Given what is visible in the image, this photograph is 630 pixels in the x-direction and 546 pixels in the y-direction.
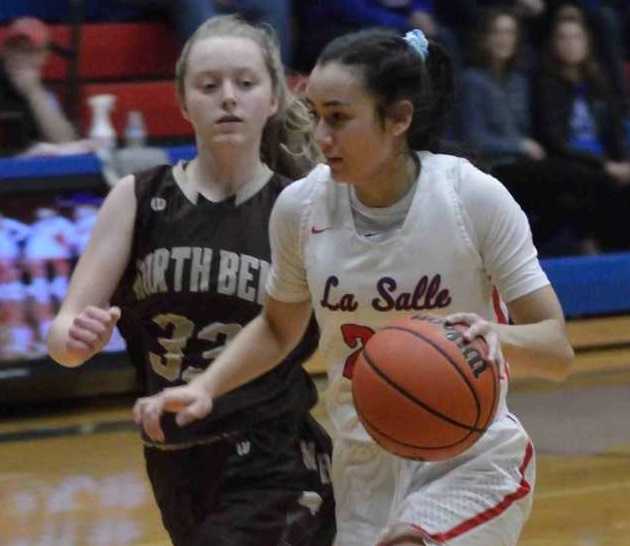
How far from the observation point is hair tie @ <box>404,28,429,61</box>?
133 inches

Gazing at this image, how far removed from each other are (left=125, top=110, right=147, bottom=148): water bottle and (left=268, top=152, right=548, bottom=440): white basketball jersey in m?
4.72

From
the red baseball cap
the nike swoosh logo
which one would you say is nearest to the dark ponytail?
the nike swoosh logo

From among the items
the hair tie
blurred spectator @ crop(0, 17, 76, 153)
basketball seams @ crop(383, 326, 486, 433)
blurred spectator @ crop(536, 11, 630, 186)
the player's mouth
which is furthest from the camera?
blurred spectator @ crop(536, 11, 630, 186)

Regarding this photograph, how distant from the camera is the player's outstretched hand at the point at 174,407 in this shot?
322cm

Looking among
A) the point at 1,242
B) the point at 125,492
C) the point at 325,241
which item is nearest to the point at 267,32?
the point at 325,241

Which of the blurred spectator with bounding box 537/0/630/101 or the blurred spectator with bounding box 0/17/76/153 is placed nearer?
the blurred spectator with bounding box 0/17/76/153

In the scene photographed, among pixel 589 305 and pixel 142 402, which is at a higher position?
pixel 142 402

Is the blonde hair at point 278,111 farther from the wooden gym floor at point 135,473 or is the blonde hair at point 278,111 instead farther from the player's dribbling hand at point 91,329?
the wooden gym floor at point 135,473

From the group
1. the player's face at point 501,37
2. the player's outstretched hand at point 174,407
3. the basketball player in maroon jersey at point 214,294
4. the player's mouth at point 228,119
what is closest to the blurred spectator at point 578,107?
the player's face at point 501,37

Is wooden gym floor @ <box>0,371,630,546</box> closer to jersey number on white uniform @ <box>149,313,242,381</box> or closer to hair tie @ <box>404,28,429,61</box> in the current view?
jersey number on white uniform @ <box>149,313,242,381</box>

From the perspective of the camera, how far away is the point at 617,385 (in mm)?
7891

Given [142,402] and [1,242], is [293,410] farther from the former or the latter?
[1,242]

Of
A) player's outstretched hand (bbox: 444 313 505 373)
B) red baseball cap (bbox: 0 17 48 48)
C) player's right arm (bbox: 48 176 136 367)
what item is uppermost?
player's outstretched hand (bbox: 444 313 505 373)

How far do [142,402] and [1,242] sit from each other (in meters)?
4.01
